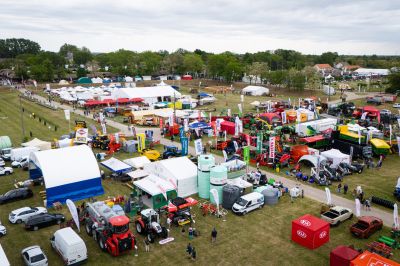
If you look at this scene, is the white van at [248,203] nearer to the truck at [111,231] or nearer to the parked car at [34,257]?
the truck at [111,231]

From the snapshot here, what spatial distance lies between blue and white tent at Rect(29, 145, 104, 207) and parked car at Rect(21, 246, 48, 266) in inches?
231

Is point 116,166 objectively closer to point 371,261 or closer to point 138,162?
point 138,162

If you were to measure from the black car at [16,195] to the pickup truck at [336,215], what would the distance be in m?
17.7

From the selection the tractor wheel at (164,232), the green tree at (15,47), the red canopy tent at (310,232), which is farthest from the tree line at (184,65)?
the tractor wheel at (164,232)

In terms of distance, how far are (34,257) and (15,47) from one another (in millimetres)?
187710

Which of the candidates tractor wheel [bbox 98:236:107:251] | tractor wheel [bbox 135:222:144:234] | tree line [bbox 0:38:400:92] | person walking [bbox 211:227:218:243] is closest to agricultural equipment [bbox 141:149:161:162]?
tractor wheel [bbox 135:222:144:234]

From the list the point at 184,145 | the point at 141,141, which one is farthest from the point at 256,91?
the point at 184,145

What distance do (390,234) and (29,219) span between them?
18.1 metres

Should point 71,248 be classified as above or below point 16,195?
above

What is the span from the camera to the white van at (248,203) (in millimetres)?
19203

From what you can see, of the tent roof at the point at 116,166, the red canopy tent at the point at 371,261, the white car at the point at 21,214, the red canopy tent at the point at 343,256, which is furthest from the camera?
the tent roof at the point at 116,166

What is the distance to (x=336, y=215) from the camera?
59.5 feet

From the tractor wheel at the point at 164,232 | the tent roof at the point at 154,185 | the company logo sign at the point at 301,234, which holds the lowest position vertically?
the tractor wheel at the point at 164,232

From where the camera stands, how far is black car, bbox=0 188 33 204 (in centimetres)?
2109
